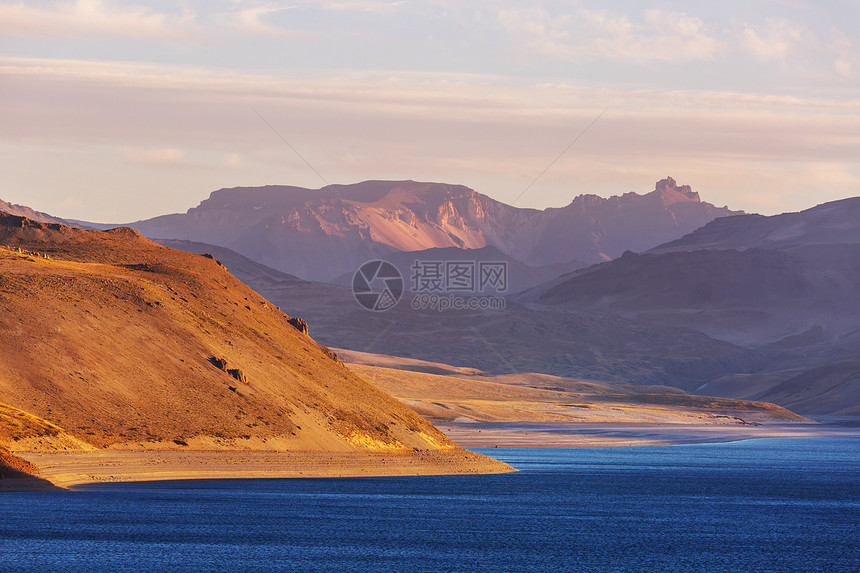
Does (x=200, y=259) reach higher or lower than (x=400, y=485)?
higher

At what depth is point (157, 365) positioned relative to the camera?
108750 mm

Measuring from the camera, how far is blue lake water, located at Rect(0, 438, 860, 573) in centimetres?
6538

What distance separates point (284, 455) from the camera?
107812 millimetres

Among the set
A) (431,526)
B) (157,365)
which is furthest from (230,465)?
(431,526)

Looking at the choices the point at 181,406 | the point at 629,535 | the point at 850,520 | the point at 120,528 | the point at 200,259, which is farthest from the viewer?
the point at 200,259

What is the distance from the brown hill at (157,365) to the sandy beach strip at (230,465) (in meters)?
1.17

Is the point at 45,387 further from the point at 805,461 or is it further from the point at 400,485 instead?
the point at 805,461

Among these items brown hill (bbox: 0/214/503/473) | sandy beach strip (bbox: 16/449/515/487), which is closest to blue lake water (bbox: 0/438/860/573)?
sandy beach strip (bbox: 16/449/515/487)

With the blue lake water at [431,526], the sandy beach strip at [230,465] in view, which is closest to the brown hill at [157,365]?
the sandy beach strip at [230,465]

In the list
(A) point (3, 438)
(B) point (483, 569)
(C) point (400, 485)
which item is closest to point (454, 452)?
(C) point (400, 485)

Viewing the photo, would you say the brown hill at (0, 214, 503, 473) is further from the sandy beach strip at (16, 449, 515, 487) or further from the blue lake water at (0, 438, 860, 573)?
the blue lake water at (0, 438, 860, 573)

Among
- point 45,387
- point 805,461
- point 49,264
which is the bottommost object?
point 805,461

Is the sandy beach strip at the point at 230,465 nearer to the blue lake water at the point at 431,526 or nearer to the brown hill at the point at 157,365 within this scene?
the brown hill at the point at 157,365

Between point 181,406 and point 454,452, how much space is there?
36.9 metres
